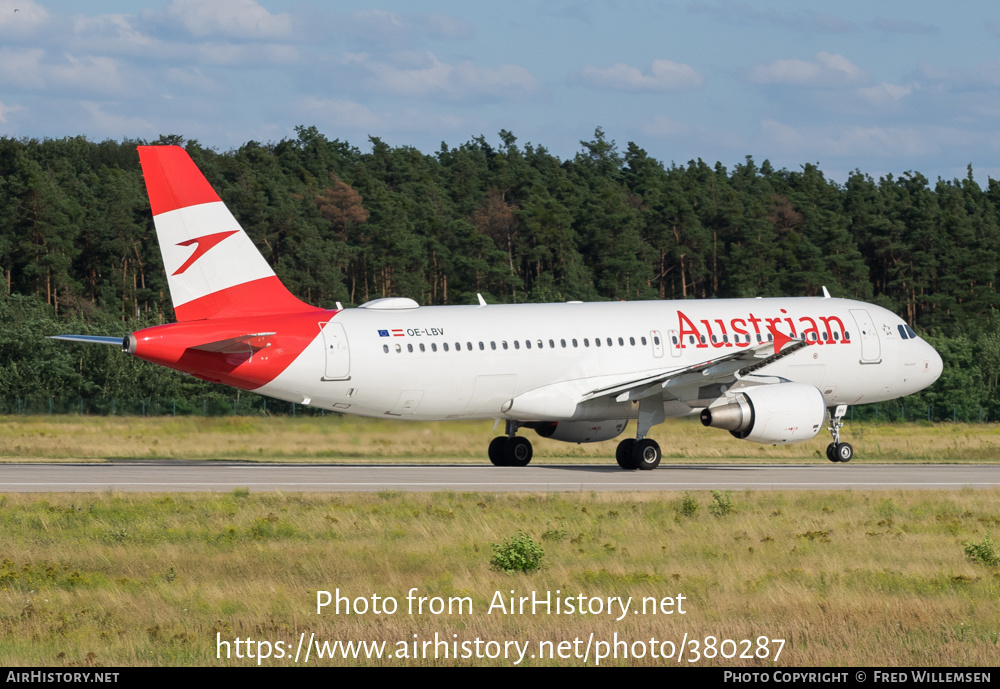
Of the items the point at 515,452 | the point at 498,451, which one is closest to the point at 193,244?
the point at 498,451

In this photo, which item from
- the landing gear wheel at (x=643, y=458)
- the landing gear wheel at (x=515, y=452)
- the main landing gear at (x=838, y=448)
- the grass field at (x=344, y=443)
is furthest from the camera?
the grass field at (x=344, y=443)

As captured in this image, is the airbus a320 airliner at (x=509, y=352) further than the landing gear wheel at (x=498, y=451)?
No

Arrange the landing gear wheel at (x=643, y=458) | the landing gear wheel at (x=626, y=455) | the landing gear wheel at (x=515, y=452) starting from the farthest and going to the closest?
the landing gear wheel at (x=515, y=452), the landing gear wheel at (x=626, y=455), the landing gear wheel at (x=643, y=458)

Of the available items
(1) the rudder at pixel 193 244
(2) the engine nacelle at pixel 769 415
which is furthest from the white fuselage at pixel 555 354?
(1) the rudder at pixel 193 244

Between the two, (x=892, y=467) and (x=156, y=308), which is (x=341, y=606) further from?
(x=156, y=308)

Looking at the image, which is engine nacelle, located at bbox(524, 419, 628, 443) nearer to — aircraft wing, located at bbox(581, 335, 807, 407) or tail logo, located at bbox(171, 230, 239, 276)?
aircraft wing, located at bbox(581, 335, 807, 407)

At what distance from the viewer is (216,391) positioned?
75.9 metres

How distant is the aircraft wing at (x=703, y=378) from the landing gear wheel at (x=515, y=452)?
2.69 metres

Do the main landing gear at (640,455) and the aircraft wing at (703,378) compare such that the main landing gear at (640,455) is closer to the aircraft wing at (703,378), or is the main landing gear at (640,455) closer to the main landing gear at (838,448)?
the aircraft wing at (703,378)

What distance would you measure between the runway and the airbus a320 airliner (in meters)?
1.49

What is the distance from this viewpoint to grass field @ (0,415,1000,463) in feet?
131

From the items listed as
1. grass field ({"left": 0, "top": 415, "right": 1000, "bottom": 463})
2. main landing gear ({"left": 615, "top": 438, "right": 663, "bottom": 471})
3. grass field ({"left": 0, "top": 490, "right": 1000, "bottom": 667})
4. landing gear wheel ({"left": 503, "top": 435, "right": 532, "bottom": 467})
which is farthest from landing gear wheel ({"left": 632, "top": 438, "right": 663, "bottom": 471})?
grass field ({"left": 0, "top": 490, "right": 1000, "bottom": 667})

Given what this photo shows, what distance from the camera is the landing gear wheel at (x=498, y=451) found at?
3659 cm

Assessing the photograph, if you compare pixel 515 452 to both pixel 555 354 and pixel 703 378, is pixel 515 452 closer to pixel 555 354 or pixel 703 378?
pixel 555 354
